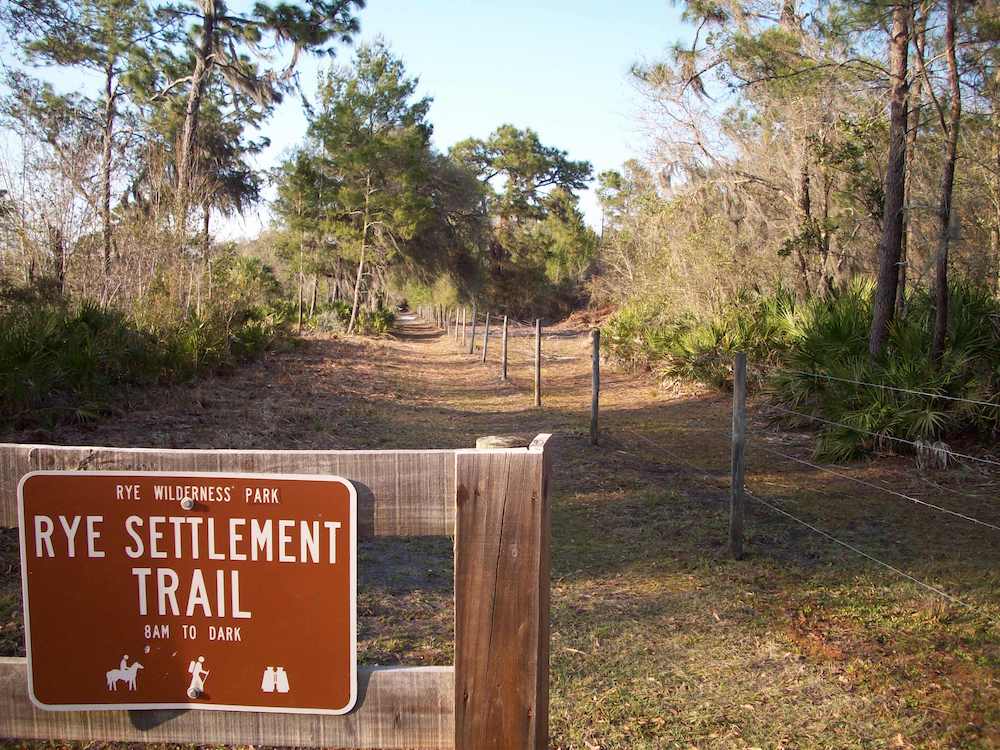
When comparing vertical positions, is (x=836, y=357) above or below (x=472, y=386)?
above

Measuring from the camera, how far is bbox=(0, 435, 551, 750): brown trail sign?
192 cm

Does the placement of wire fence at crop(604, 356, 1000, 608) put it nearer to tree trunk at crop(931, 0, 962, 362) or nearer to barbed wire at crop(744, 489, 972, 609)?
barbed wire at crop(744, 489, 972, 609)

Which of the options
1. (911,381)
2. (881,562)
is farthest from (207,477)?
(911,381)

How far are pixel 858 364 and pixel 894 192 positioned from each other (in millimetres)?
2248

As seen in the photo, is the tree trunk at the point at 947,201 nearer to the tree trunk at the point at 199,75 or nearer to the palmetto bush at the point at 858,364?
the palmetto bush at the point at 858,364

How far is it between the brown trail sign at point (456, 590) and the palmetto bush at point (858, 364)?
581 cm

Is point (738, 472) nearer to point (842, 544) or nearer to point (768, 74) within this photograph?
point (842, 544)

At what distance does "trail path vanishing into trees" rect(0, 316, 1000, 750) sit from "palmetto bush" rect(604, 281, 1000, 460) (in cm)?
60

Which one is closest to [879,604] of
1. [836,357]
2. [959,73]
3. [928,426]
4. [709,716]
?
[709,716]

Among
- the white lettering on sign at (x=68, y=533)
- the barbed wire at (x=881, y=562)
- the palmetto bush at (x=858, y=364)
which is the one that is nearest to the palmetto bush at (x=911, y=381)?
the palmetto bush at (x=858, y=364)

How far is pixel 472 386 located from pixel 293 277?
20549mm

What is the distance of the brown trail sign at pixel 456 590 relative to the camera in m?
1.92

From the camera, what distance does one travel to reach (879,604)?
5188mm

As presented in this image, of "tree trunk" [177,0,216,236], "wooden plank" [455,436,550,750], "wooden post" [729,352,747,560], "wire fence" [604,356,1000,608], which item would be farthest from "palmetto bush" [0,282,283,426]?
"wooden plank" [455,436,550,750]
